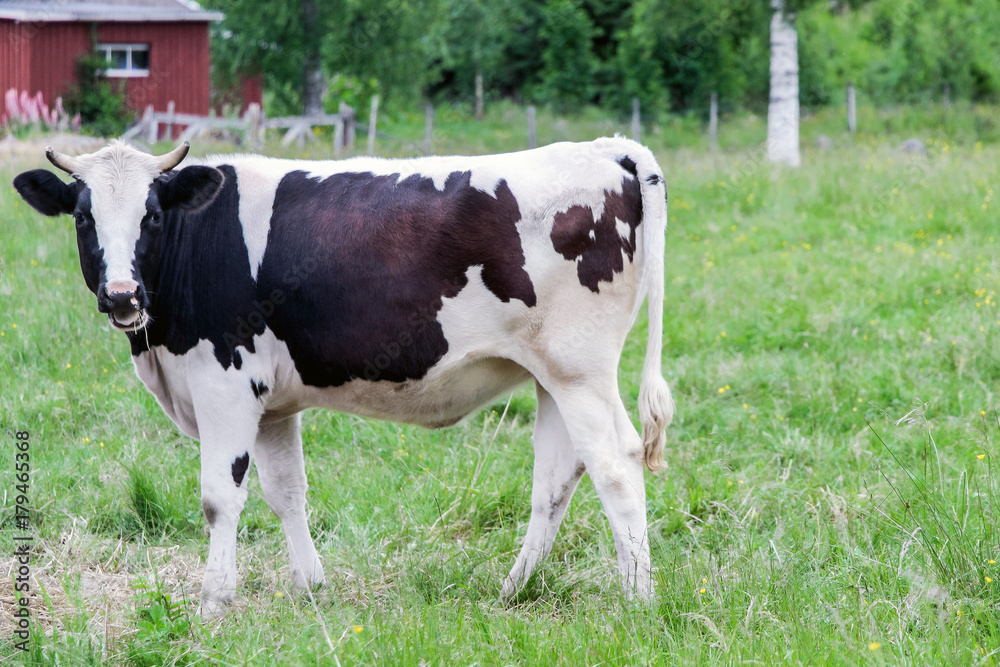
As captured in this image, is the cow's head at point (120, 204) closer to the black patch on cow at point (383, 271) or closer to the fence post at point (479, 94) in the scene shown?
the black patch on cow at point (383, 271)

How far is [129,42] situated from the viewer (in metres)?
25.7

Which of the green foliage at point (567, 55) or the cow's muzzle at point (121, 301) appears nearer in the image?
the cow's muzzle at point (121, 301)

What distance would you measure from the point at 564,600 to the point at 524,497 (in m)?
0.97

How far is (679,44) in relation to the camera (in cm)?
2850

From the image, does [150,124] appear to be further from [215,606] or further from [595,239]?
[595,239]

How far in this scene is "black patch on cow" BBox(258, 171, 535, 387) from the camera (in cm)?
381

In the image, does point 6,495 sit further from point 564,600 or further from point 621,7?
point 621,7

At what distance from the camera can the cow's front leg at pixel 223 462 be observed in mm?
3932

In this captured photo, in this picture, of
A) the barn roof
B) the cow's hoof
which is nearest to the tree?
→ the barn roof

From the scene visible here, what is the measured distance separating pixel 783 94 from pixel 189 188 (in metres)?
13.9

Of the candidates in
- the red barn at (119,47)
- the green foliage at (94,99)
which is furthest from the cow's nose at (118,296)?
the red barn at (119,47)

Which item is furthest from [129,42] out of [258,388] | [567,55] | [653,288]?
[653,288]

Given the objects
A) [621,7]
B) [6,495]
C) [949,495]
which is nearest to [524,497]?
[949,495]

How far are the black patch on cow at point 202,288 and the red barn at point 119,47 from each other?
22316mm
